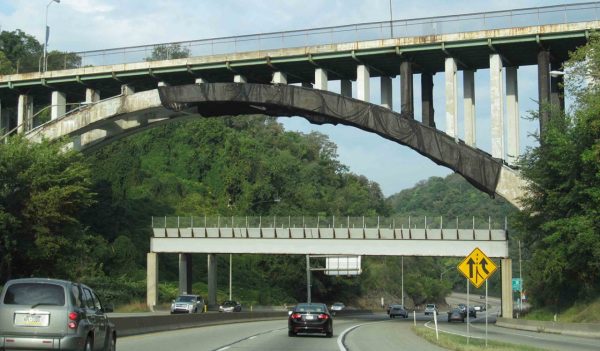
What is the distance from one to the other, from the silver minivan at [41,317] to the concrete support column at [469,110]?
3432 cm

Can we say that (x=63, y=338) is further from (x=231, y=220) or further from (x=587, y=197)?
(x=231, y=220)

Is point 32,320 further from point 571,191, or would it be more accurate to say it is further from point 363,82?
point 363,82

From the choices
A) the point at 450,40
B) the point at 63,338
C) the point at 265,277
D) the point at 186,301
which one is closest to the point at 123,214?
the point at 265,277

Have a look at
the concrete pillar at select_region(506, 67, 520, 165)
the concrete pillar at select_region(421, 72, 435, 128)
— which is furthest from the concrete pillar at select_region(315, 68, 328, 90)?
the concrete pillar at select_region(506, 67, 520, 165)

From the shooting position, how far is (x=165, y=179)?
111625mm

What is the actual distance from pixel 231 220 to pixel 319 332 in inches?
1479

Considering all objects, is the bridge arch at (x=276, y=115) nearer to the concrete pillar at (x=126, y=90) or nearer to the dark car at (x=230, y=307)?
the concrete pillar at (x=126, y=90)

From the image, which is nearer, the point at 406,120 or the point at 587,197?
the point at 587,197

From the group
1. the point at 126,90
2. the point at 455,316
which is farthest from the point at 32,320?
the point at 455,316

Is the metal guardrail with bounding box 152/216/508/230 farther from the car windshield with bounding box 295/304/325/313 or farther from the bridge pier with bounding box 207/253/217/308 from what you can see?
the car windshield with bounding box 295/304/325/313

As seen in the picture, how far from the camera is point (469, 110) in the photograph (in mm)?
47500

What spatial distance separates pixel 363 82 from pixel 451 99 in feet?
20.2

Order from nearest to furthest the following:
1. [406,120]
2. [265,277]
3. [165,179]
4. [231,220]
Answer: [406,120] → [231,220] → [265,277] → [165,179]

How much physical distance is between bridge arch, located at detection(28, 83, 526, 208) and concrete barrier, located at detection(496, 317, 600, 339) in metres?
7.22
